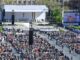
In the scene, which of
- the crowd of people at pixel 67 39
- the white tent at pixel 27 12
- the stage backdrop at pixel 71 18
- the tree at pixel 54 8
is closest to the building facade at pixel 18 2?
the tree at pixel 54 8

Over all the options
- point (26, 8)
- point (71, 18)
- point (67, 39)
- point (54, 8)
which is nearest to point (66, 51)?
point (67, 39)

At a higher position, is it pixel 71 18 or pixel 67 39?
pixel 67 39

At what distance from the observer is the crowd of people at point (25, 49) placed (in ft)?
72.8

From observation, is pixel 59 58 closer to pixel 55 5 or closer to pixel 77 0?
pixel 77 0

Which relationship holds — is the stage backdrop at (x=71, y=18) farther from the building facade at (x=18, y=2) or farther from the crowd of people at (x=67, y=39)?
the building facade at (x=18, y=2)

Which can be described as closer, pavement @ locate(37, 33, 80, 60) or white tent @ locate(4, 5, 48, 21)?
pavement @ locate(37, 33, 80, 60)

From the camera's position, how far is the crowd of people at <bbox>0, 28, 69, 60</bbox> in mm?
22188

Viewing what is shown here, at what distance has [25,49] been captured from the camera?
24.0 meters

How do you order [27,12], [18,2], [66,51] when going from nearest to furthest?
[66,51] < [27,12] < [18,2]

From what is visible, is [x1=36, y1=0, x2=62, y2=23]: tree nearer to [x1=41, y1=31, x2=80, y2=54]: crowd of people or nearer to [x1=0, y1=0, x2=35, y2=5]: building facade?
[x1=0, y1=0, x2=35, y2=5]: building facade

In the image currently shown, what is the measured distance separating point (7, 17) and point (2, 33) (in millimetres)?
8402

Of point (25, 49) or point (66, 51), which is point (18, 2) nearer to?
point (66, 51)

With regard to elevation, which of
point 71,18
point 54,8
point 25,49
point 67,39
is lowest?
point 54,8

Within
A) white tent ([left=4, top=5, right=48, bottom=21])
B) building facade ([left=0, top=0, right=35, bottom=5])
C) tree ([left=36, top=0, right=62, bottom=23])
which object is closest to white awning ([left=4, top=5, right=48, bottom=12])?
white tent ([left=4, top=5, right=48, bottom=21])
